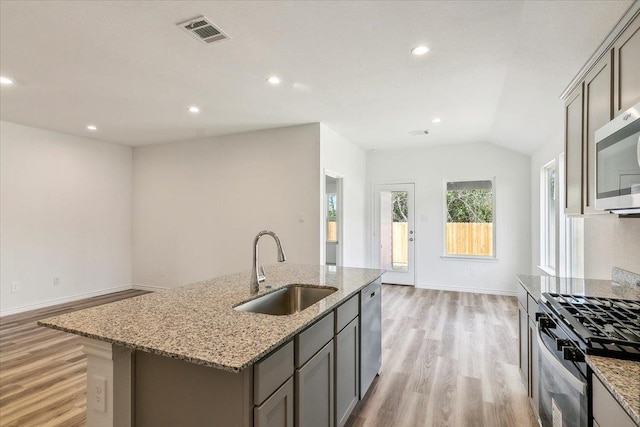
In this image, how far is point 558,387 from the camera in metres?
1.41

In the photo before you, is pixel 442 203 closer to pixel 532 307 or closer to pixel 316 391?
pixel 532 307

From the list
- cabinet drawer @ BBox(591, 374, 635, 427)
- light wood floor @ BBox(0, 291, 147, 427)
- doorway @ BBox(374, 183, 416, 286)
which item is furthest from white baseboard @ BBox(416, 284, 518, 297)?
light wood floor @ BBox(0, 291, 147, 427)

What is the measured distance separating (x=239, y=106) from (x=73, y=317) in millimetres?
2949

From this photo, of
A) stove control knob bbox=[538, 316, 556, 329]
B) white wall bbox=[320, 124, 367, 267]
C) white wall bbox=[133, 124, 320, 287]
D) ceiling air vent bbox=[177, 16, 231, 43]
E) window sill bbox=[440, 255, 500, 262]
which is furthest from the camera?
window sill bbox=[440, 255, 500, 262]

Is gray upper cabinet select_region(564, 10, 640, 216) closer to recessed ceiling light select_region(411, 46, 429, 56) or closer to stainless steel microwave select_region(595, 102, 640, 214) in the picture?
stainless steel microwave select_region(595, 102, 640, 214)

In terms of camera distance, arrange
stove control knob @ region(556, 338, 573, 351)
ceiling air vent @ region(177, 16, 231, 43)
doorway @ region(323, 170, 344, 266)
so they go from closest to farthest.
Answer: stove control knob @ region(556, 338, 573, 351) → ceiling air vent @ region(177, 16, 231, 43) → doorway @ region(323, 170, 344, 266)

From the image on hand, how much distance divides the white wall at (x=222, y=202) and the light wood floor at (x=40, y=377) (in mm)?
2075

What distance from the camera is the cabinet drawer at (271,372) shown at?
114 centimetres

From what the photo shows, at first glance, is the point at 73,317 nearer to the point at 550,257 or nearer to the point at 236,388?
the point at 236,388

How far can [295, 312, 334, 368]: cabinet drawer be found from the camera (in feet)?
4.62

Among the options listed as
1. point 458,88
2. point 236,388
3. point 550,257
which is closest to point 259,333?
point 236,388

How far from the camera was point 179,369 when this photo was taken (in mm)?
1251

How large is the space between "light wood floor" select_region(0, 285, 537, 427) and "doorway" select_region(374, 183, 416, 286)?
1.78 m

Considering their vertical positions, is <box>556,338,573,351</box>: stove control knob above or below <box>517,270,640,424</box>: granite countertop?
below
